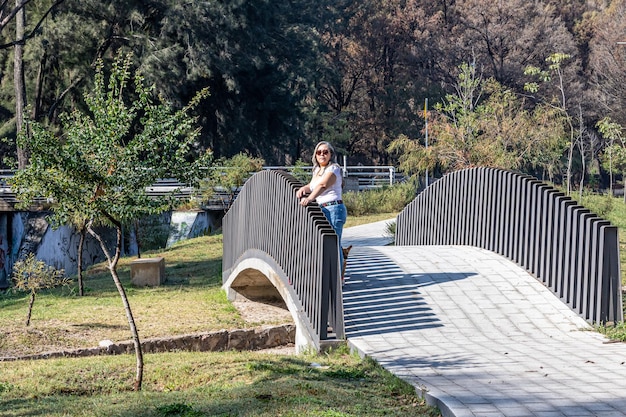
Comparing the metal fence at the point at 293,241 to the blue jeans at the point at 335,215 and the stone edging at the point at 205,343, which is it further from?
the stone edging at the point at 205,343

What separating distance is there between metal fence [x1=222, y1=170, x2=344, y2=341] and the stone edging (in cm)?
119

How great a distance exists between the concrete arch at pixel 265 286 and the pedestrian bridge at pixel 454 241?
2cm

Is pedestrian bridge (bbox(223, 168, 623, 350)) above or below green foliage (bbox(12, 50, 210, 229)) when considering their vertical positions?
below

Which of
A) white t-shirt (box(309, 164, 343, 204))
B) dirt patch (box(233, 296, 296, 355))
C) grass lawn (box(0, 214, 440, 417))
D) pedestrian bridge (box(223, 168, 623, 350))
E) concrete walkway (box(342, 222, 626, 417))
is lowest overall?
dirt patch (box(233, 296, 296, 355))

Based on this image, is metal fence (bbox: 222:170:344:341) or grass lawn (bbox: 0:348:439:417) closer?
grass lawn (bbox: 0:348:439:417)

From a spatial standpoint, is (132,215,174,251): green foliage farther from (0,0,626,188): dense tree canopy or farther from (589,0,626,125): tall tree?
(589,0,626,125): tall tree

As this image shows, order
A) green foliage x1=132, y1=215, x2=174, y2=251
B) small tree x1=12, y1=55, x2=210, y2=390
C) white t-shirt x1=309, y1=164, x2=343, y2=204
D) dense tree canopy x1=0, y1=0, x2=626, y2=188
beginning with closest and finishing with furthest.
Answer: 1. small tree x1=12, y1=55, x2=210, y2=390
2. white t-shirt x1=309, y1=164, x2=343, y2=204
3. green foliage x1=132, y1=215, x2=174, y2=251
4. dense tree canopy x1=0, y1=0, x2=626, y2=188

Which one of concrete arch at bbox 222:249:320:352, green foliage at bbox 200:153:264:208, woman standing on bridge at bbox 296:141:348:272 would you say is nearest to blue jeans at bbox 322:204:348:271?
woman standing on bridge at bbox 296:141:348:272

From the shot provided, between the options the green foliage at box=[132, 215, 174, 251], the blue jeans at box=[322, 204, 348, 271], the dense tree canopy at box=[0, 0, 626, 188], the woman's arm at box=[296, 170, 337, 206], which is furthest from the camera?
the dense tree canopy at box=[0, 0, 626, 188]

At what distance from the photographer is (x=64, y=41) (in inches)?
1575

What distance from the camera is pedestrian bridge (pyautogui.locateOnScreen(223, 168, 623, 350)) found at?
30.9ft

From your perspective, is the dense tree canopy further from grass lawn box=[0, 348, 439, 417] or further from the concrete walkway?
grass lawn box=[0, 348, 439, 417]

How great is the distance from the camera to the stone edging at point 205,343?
11.9 meters

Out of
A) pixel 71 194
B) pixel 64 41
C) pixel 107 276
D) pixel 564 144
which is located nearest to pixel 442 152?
pixel 564 144
